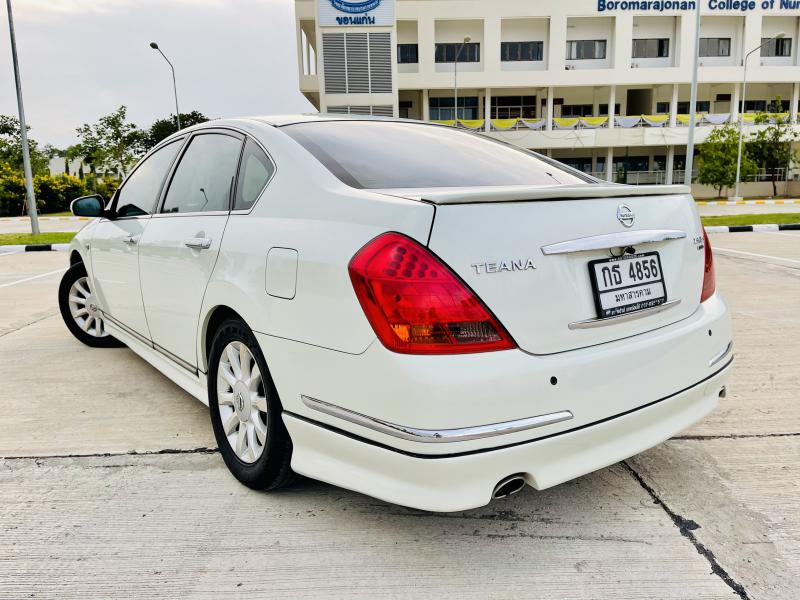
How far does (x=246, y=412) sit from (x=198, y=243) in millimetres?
774

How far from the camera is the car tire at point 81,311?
4.71 meters

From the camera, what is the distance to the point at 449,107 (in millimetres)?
43188

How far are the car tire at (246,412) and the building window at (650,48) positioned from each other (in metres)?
45.8

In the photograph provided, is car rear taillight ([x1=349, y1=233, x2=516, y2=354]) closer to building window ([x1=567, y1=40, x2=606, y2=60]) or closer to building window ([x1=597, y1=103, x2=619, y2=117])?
building window ([x1=567, y1=40, x2=606, y2=60])

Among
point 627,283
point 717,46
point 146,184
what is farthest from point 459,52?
point 627,283

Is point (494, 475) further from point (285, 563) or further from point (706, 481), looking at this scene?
point (706, 481)

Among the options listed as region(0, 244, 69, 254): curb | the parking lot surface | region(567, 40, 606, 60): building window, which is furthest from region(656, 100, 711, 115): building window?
the parking lot surface

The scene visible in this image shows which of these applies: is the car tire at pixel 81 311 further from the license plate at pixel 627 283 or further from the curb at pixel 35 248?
the curb at pixel 35 248

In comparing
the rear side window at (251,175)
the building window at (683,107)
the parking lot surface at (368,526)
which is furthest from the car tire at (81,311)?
the building window at (683,107)

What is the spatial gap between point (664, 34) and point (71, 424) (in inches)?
1841

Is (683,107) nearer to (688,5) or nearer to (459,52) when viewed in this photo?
(688,5)

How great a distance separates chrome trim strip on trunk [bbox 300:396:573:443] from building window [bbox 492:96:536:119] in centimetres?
4513

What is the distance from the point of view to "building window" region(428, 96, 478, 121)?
42.8 metres

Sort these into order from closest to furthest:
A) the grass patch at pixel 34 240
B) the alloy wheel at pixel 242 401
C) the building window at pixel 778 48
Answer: the alloy wheel at pixel 242 401 → the grass patch at pixel 34 240 → the building window at pixel 778 48
